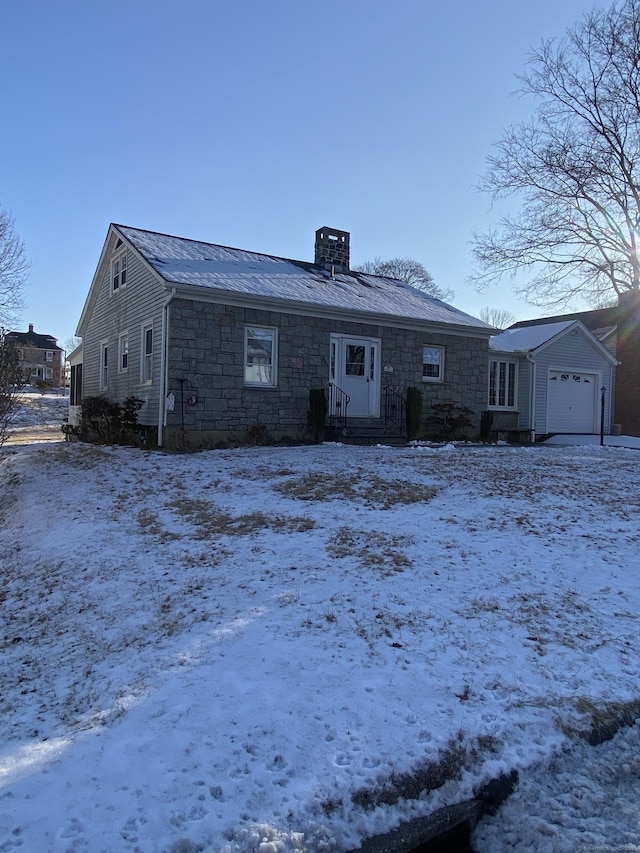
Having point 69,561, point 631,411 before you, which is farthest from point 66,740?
point 631,411

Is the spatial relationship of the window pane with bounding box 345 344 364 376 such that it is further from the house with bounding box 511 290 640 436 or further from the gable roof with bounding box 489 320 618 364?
the house with bounding box 511 290 640 436

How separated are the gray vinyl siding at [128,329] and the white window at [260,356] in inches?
68.5

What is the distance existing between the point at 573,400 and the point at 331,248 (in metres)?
8.76

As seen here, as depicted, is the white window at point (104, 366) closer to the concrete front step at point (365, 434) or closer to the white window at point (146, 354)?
the white window at point (146, 354)

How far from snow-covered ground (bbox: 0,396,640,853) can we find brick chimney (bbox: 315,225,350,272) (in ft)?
36.1

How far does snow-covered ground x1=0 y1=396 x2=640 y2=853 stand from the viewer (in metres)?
2.21

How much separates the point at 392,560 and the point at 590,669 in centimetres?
166

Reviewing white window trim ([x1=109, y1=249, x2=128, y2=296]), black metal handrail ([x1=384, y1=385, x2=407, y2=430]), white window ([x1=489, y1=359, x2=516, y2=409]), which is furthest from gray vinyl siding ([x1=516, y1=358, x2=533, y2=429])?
white window trim ([x1=109, y1=249, x2=128, y2=296])

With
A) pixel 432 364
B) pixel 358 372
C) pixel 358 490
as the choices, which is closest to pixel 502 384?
pixel 432 364

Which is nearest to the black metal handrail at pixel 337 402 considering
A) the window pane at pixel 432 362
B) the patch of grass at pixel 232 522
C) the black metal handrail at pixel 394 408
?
the black metal handrail at pixel 394 408

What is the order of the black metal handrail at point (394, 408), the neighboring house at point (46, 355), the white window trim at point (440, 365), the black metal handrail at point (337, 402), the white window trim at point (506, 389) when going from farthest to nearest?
the neighboring house at point (46, 355), the white window trim at point (506, 389), the white window trim at point (440, 365), the black metal handrail at point (394, 408), the black metal handrail at point (337, 402)

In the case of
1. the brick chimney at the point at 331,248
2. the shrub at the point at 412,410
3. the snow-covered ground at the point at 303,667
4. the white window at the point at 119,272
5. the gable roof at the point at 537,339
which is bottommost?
the snow-covered ground at the point at 303,667

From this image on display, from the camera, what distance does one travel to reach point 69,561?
4.85 metres

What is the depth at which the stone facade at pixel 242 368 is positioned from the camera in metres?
11.1
